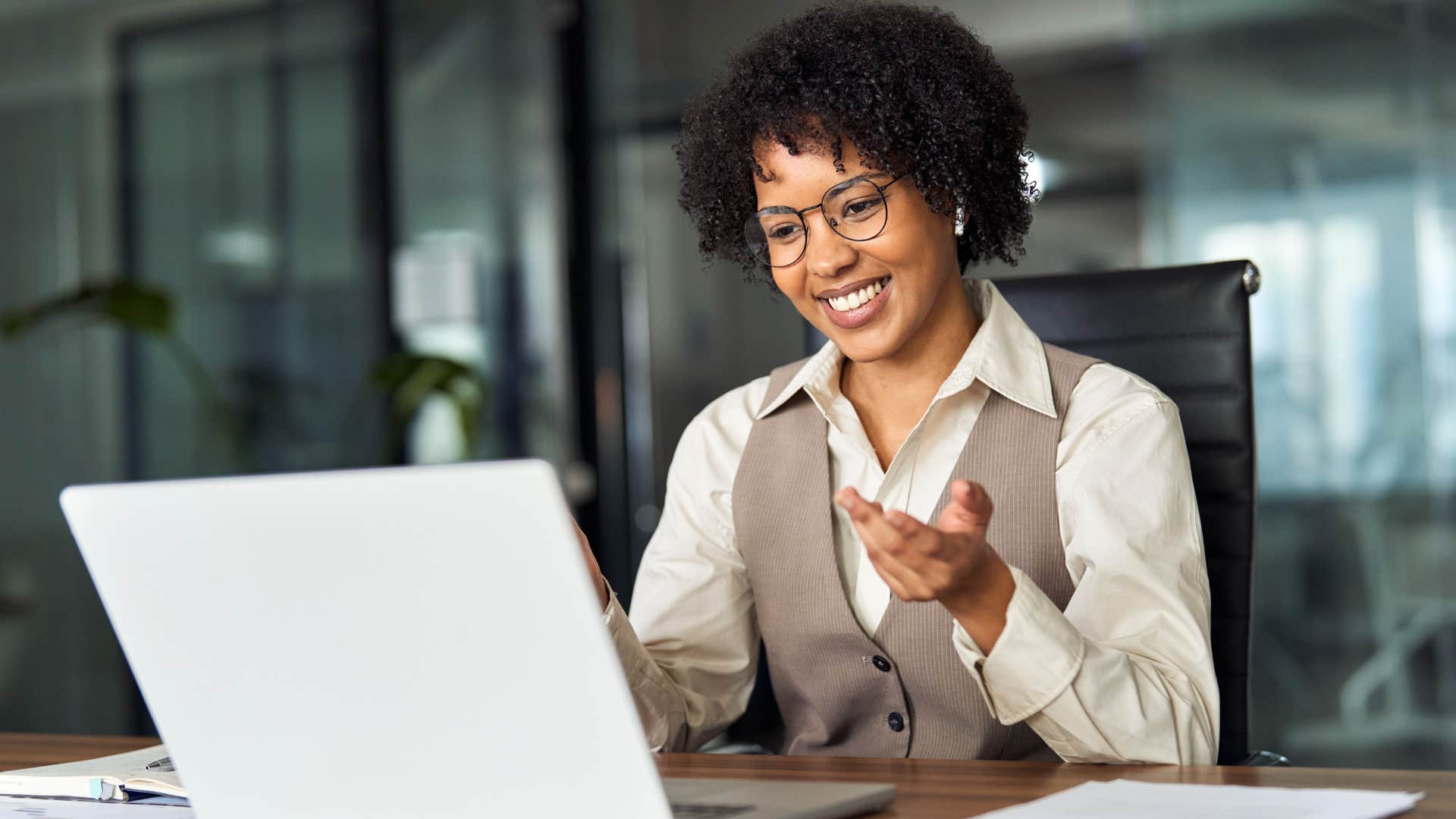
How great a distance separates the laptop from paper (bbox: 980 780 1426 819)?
0.17m

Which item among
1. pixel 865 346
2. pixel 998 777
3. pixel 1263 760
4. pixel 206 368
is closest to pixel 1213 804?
pixel 998 777

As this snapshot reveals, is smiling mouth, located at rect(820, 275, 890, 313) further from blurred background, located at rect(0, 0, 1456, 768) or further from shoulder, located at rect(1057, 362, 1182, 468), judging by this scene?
blurred background, located at rect(0, 0, 1456, 768)

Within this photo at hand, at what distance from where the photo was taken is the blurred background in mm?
3076

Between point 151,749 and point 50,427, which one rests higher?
point 50,427

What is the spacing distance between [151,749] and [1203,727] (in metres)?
0.89

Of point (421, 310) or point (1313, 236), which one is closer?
point (1313, 236)

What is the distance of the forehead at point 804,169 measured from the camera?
1.43 metres

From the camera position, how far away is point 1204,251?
3.22 metres

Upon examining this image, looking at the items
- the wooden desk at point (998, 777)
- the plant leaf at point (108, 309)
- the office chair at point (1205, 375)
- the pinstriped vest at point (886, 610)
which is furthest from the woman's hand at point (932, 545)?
the plant leaf at point (108, 309)

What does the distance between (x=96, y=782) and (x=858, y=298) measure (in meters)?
0.81

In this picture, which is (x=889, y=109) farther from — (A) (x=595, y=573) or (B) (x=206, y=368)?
(B) (x=206, y=368)

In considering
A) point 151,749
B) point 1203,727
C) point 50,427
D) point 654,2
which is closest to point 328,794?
point 151,749

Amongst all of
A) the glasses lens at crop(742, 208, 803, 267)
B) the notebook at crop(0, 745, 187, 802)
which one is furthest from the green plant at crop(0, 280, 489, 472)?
the notebook at crop(0, 745, 187, 802)

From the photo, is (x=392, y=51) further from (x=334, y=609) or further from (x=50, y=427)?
(x=334, y=609)
